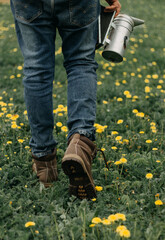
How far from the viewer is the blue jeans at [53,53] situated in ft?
5.85

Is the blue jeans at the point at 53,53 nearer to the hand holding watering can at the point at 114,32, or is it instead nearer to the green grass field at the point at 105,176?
the hand holding watering can at the point at 114,32

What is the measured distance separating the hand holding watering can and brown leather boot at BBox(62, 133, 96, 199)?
27.0 inches

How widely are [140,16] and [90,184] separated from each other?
7772 millimetres

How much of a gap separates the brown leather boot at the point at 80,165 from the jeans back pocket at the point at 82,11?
66 cm

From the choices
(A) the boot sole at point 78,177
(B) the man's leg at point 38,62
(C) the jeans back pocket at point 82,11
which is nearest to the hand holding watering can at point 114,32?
(C) the jeans back pocket at point 82,11

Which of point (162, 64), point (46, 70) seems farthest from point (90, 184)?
point (162, 64)

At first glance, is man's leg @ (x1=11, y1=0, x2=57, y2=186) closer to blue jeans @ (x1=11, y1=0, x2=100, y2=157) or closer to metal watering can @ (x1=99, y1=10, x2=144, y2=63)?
blue jeans @ (x1=11, y1=0, x2=100, y2=157)

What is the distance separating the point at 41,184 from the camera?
2096 millimetres

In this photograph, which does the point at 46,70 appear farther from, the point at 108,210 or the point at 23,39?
the point at 108,210

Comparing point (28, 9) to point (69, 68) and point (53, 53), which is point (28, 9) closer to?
point (53, 53)

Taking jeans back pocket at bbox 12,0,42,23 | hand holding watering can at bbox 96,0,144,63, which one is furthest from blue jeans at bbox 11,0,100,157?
hand holding watering can at bbox 96,0,144,63

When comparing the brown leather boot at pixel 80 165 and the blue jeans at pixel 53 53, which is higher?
the blue jeans at pixel 53 53

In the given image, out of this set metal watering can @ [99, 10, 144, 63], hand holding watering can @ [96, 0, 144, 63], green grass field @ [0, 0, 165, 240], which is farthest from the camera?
metal watering can @ [99, 10, 144, 63]

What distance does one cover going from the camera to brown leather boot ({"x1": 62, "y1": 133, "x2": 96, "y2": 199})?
1729mm
